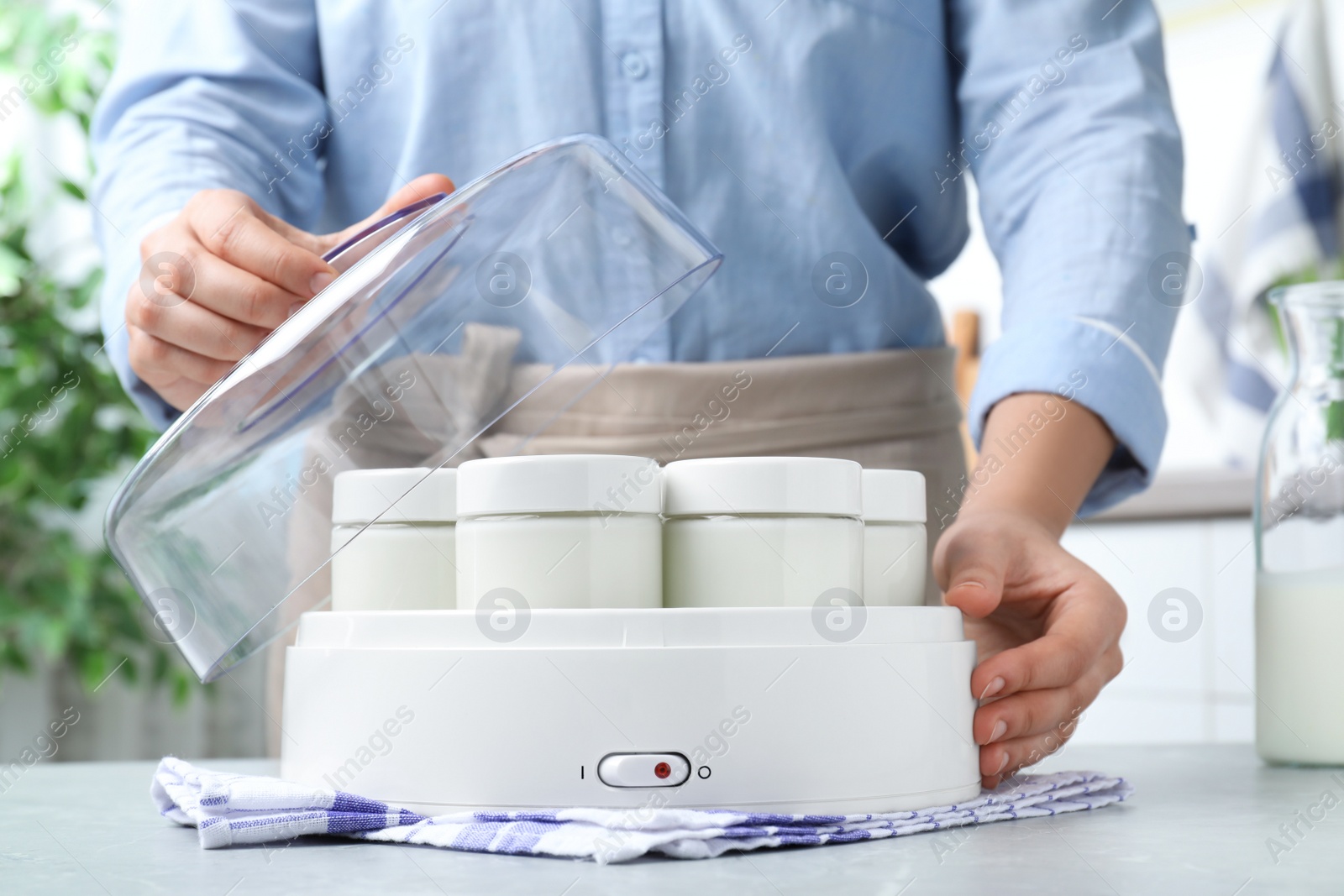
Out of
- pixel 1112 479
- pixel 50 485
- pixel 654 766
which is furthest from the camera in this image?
pixel 50 485

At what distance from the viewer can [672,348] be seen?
76 centimetres

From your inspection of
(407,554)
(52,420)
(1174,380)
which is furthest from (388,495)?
(52,420)

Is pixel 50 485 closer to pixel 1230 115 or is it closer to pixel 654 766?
pixel 654 766

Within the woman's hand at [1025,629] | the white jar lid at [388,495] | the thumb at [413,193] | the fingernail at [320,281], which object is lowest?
the woman's hand at [1025,629]

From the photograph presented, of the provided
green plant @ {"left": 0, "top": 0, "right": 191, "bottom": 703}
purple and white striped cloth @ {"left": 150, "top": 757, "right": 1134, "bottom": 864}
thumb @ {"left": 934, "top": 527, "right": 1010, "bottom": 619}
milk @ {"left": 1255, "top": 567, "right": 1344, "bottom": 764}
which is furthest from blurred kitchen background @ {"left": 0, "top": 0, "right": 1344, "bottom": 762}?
purple and white striped cloth @ {"left": 150, "top": 757, "right": 1134, "bottom": 864}

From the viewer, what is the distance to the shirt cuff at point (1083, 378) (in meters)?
0.65

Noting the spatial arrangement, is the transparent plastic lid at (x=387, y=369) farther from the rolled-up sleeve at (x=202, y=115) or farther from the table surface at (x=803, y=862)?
the rolled-up sleeve at (x=202, y=115)

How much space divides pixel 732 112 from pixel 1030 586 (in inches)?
14.6

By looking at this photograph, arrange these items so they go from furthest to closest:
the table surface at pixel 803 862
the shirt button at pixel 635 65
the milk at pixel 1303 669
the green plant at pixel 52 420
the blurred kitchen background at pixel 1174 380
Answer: the green plant at pixel 52 420
the blurred kitchen background at pixel 1174 380
the shirt button at pixel 635 65
the milk at pixel 1303 669
the table surface at pixel 803 862

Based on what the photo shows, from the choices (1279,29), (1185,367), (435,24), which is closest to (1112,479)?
(435,24)

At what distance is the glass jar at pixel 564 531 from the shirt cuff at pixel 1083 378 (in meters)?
0.30

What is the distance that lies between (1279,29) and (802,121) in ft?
3.12

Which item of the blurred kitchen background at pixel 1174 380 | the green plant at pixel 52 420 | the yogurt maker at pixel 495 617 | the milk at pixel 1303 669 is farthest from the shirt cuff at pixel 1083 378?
the green plant at pixel 52 420

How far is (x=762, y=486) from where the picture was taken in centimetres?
44
